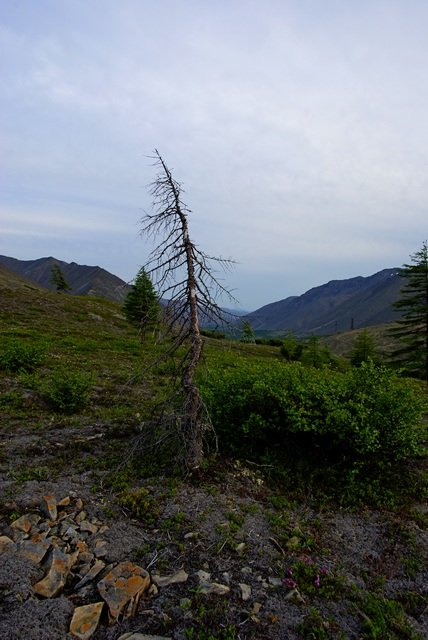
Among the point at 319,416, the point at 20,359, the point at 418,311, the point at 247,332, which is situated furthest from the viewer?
the point at 418,311

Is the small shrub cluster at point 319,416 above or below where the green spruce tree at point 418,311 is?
below

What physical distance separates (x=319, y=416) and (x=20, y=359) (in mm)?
11694

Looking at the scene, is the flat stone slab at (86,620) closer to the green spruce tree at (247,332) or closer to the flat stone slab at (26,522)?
the flat stone slab at (26,522)

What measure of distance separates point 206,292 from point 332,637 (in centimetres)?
535

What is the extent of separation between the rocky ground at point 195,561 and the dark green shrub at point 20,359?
7.37 meters

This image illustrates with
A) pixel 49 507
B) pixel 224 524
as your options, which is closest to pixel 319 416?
pixel 224 524

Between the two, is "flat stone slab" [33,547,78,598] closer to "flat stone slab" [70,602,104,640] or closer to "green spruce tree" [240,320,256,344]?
"flat stone slab" [70,602,104,640]

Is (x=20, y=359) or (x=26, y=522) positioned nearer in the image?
(x=26, y=522)

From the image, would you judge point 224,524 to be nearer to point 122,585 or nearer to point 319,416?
point 122,585

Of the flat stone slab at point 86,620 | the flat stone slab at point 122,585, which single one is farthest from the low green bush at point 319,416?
the flat stone slab at point 86,620

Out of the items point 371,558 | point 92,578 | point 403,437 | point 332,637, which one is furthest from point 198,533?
point 403,437

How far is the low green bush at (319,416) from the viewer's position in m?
7.12

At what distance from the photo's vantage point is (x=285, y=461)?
7832mm

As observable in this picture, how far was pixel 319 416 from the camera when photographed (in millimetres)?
7469
